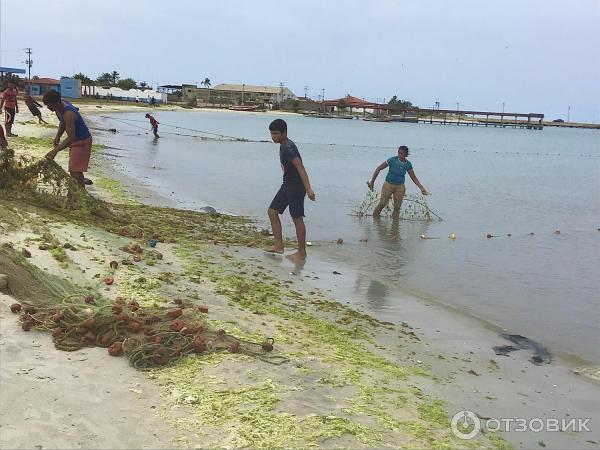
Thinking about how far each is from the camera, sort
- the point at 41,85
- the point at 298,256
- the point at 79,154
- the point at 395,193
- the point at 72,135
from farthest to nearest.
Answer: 1. the point at 41,85
2. the point at 395,193
3. the point at 298,256
4. the point at 79,154
5. the point at 72,135

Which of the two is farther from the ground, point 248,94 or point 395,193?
point 248,94

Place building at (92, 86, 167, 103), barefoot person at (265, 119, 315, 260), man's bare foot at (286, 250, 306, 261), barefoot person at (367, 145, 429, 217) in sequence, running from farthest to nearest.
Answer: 1. building at (92, 86, 167, 103)
2. barefoot person at (367, 145, 429, 217)
3. man's bare foot at (286, 250, 306, 261)
4. barefoot person at (265, 119, 315, 260)

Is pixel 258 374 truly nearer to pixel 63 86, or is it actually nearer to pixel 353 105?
pixel 63 86

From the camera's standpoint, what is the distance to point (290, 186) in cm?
797

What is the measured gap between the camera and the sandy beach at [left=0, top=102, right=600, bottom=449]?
321 cm

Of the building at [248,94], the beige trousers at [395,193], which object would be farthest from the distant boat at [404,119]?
the beige trousers at [395,193]

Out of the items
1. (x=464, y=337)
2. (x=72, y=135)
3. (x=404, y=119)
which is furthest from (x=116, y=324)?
(x=404, y=119)

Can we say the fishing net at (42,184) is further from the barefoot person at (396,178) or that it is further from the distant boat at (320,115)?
the distant boat at (320,115)

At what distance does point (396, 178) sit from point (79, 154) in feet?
21.9

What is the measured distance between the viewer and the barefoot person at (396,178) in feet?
40.2

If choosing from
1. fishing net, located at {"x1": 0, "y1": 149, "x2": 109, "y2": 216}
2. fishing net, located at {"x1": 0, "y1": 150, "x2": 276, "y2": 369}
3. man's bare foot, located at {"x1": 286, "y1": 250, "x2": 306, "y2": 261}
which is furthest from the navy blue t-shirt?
fishing net, located at {"x1": 0, "y1": 149, "x2": 109, "y2": 216}

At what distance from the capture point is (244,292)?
6070mm

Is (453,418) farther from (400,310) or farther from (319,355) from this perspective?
(400,310)

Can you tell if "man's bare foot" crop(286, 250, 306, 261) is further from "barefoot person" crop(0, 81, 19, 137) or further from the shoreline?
"barefoot person" crop(0, 81, 19, 137)
